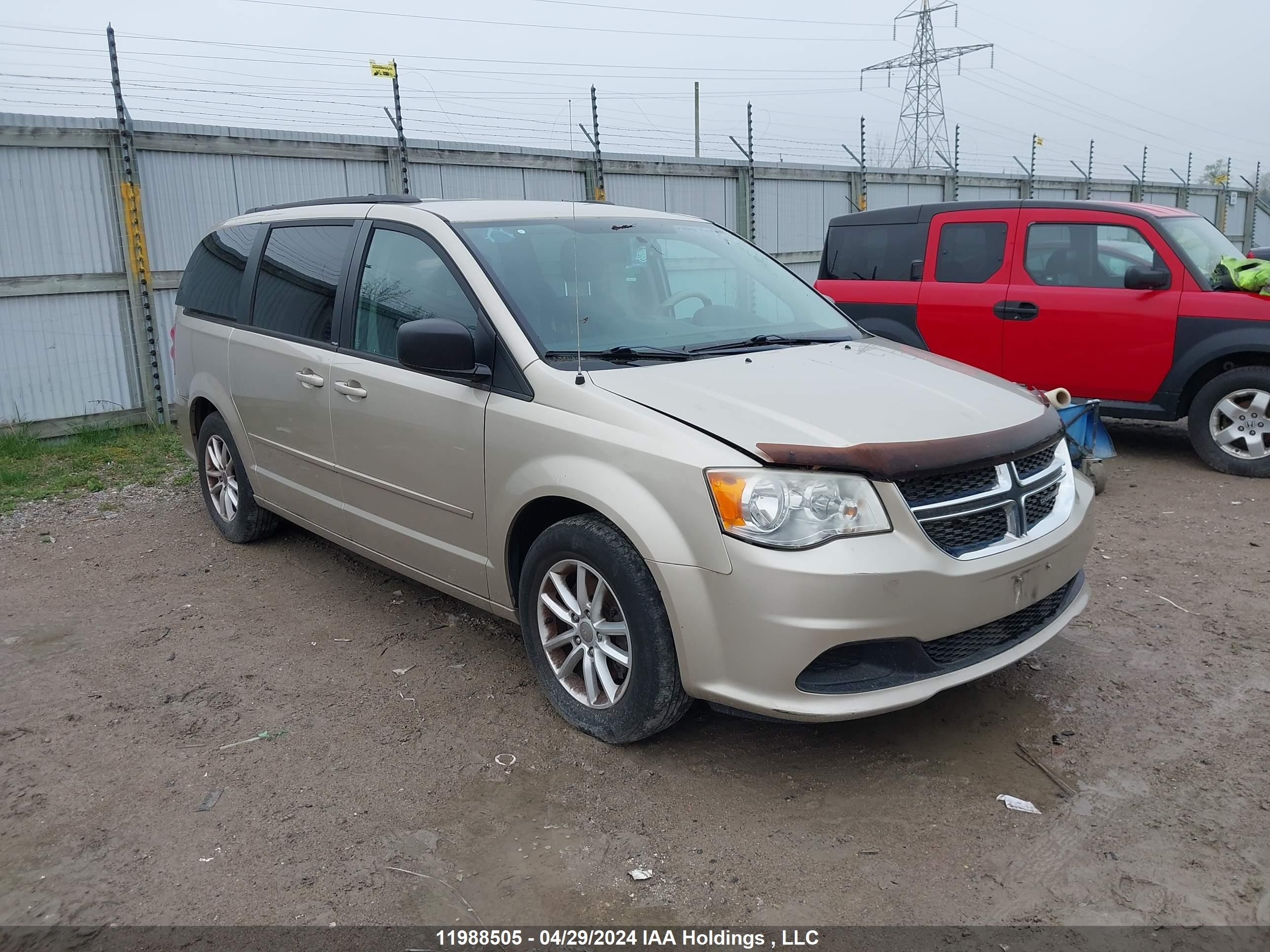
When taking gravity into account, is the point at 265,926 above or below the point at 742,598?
below

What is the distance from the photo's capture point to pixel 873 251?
8641 millimetres

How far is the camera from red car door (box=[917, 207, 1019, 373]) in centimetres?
778

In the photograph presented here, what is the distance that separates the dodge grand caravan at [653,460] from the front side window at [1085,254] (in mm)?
3596

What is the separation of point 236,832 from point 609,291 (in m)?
2.32

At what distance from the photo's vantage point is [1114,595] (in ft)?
16.0

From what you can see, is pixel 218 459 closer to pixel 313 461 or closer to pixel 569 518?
pixel 313 461

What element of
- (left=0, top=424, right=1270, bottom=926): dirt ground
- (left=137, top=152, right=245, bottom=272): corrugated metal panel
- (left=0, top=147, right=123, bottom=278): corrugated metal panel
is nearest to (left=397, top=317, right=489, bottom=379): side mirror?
(left=0, top=424, right=1270, bottom=926): dirt ground

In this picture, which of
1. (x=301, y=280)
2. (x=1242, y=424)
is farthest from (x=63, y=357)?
(x=1242, y=424)

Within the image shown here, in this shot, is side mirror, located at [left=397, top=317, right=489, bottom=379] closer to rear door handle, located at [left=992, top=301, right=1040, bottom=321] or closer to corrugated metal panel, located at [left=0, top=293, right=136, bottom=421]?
rear door handle, located at [left=992, top=301, right=1040, bottom=321]

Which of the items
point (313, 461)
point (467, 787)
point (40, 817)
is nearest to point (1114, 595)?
point (467, 787)

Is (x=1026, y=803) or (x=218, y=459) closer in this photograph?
(x=1026, y=803)

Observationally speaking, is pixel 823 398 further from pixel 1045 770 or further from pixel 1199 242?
pixel 1199 242

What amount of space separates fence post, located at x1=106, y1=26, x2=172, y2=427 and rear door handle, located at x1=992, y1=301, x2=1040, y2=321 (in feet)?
23.2

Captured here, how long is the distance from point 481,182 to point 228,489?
635 centimetres
